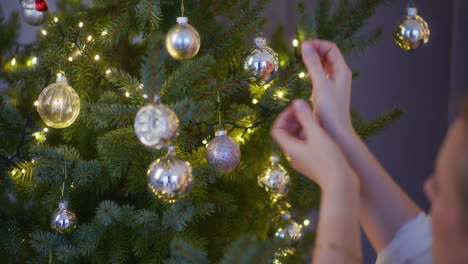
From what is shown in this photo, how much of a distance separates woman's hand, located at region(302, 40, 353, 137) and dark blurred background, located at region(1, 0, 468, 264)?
1.46 m

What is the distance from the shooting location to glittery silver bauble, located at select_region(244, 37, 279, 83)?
2.89 feet

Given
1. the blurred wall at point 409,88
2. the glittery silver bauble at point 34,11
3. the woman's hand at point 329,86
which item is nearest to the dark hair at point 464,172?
the woman's hand at point 329,86

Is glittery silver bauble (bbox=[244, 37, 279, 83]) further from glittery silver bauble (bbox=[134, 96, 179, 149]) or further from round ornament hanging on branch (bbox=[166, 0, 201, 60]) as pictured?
glittery silver bauble (bbox=[134, 96, 179, 149])

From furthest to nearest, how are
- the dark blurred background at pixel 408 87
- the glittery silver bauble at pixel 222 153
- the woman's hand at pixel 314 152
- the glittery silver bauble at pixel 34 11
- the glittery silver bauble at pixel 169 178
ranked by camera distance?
the dark blurred background at pixel 408 87, the glittery silver bauble at pixel 34 11, the glittery silver bauble at pixel 222 153, the glittery silver bauble at pixel 169 178, the woman's hand at pixel 314 152

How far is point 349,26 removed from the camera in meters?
1.09

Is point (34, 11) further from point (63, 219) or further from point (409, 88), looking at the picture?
point (409, 88)

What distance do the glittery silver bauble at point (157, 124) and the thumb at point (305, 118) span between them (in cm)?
15

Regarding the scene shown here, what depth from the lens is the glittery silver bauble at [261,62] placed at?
0.88m

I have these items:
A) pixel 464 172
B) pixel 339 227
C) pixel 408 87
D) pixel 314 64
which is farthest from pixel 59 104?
pixel 408 87

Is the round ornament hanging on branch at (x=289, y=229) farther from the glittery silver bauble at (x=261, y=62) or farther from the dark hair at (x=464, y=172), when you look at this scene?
the dark hair at (x=464, y=172)

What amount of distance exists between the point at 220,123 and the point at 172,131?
0.96 ft

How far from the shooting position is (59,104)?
85 centimetres

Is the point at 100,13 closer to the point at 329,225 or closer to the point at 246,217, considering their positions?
the point at 246,217

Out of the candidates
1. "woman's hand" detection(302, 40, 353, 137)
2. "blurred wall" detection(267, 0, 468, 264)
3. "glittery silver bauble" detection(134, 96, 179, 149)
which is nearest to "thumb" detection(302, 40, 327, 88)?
"woman's hand" detection(302, 40, 353, 137)
